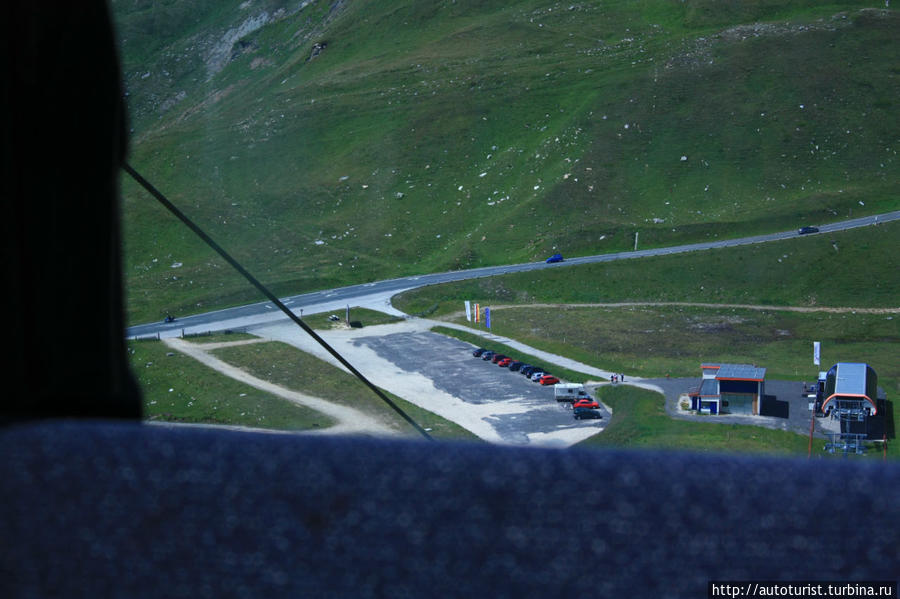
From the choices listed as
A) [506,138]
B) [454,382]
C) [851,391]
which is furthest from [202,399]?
[506,138]

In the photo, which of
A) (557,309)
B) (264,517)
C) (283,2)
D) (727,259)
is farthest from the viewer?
(283,2)

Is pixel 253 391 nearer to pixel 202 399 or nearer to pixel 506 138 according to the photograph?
pixel 202 399

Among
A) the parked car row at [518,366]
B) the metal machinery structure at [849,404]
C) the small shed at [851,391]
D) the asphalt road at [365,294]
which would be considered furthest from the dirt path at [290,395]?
the small shed at [851,391]

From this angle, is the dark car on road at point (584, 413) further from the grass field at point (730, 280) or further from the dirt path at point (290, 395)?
the grass field at point (730, 280)

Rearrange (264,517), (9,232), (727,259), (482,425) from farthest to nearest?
(727,259) < (482,425) < (9,232) < (264,517)

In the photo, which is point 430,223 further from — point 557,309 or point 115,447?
point 115,447

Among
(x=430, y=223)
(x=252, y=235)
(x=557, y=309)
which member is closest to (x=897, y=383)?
(x=557, y=309)

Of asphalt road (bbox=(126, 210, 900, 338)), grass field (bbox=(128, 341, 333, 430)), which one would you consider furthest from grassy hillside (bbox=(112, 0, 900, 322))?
grass field (bbox=(128, 341, 333, 430))
